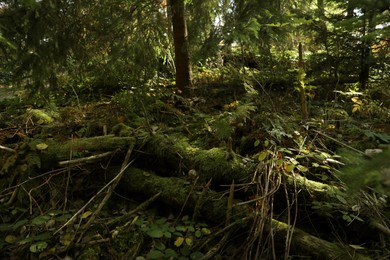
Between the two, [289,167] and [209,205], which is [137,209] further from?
[289,167]

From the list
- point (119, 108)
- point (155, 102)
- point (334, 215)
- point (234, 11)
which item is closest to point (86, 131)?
point (119, 108)

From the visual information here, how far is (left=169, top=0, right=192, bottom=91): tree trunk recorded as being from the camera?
565cm

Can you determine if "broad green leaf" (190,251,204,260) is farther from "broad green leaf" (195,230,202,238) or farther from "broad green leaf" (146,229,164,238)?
"broad green leaf" (146,229,164,238)

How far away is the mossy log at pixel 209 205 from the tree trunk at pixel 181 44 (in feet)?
9.30

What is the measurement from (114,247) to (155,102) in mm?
2915

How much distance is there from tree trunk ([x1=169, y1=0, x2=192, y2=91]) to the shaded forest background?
0.09 ft

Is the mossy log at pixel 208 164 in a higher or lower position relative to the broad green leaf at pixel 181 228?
higher

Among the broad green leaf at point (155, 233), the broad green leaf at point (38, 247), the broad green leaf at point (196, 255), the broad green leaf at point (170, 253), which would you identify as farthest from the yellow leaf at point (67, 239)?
the broad green leaf at point (196, 255)

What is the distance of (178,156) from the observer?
3785 millimetres

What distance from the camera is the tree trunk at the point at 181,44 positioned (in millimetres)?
5648

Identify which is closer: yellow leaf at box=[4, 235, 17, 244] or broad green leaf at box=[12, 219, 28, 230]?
yellow leaf at box=[4, 235, 17, 244]

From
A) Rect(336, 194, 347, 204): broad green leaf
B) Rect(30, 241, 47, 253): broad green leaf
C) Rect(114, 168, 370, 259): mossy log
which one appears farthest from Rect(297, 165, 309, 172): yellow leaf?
Rect(30, 241, 47, 253): broad green leaf

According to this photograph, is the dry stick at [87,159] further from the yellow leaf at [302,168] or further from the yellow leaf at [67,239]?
the yellow leaf at [302,168]

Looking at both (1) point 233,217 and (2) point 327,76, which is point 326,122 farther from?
(2) point 327,76
